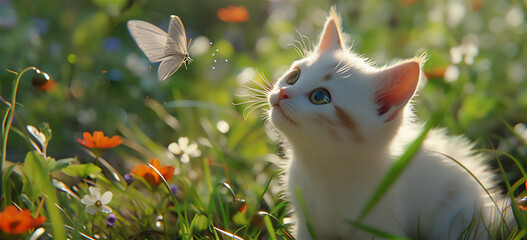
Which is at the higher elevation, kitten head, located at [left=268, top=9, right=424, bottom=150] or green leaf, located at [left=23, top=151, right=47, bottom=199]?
kitten head, located at [left=268, top=9, right=424, bottom=150]

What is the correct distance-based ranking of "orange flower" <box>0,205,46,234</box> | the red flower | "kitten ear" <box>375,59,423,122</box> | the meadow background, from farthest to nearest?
the red flower
the meadow background
"kitten ear" <box>375,59,423,122</box>
"orange flower" <box>0,205,46,234</box>

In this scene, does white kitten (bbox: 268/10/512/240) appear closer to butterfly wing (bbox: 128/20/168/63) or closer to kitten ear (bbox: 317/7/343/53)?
kitten ear (bbox: 317/7/343/53)

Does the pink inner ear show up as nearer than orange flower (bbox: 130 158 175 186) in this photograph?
Yes

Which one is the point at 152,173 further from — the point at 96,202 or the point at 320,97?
the point at 320,97

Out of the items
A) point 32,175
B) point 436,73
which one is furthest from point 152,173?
point 436,73

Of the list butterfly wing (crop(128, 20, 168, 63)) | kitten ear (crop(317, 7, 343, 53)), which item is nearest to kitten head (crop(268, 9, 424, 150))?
kitten ear (crop(317, 7, 343, 53))

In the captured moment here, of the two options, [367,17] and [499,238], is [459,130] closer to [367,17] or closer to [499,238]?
[499,238]

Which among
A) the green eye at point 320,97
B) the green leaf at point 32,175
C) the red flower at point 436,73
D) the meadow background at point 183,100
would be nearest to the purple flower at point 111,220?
the meadow background at point 183,100

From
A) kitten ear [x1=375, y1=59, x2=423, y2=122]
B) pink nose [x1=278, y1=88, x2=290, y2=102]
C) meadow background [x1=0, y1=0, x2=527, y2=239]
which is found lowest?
meadow background [x1=0, y1=0, x2=527, y2=239]

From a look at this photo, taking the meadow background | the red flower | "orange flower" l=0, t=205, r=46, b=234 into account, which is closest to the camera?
"orange flower" l=0, t=205, r=46, b=234
